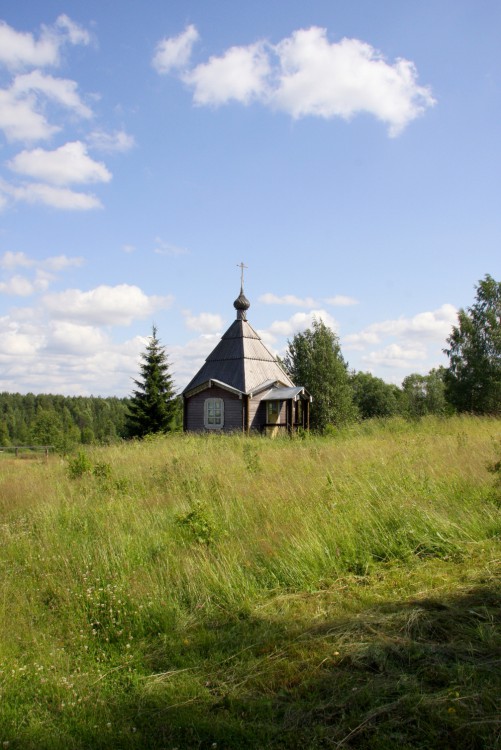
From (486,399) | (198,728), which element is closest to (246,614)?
(198,728)

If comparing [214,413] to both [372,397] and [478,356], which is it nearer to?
[478,356]

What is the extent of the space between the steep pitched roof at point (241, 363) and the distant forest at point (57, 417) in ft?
Result: 175

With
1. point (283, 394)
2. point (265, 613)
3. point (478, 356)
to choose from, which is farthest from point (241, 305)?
point (265, 613)

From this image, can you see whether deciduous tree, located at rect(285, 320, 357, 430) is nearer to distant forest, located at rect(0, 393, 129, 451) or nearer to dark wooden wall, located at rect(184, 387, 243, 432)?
dark wooden wall, located at rect(184, 387, 243, 432)

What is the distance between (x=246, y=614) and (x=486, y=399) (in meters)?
35.0

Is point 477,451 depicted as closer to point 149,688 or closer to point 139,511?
point 139,511

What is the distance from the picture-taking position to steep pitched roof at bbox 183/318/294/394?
2609 centimetres

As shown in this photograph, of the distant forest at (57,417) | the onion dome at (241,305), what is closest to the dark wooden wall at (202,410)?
the onion dome at (241,305)

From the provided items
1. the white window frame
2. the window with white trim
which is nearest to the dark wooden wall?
the window with white trim

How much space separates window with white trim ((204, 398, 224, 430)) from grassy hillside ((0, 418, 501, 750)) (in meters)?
17.8

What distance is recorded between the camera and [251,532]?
593 cm

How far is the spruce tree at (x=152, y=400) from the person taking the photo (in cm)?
3189

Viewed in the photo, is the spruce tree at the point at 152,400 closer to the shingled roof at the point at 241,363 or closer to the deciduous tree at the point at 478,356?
the shingled roof at the point at 241,363

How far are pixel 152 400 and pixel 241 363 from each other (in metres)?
8.16
